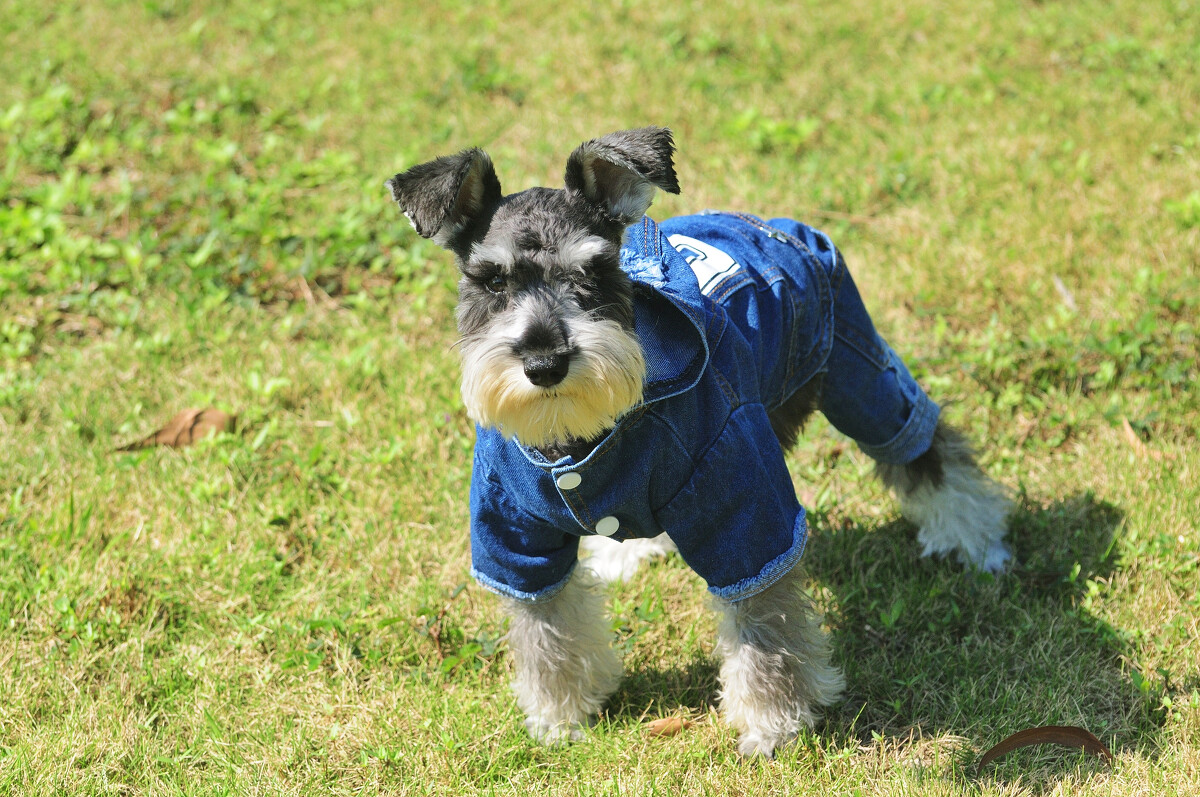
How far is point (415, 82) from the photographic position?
7.94 metres

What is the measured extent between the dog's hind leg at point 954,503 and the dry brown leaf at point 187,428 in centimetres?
314

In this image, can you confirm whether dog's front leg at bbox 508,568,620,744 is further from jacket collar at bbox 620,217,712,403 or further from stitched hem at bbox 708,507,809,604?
jacket collar at bbox 620,217,712,403

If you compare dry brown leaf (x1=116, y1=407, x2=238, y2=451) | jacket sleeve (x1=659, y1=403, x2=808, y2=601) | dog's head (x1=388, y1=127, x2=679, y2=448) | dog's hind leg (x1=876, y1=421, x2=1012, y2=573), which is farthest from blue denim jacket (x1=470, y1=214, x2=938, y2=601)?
dry brown leaf (x1=116, y1=407, x2=238, y2=451)

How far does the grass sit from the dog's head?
1394 millimetres

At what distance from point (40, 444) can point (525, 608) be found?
2913 millimetres

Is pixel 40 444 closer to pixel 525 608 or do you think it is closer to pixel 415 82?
pixel 525 608

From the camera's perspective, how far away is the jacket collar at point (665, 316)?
3.06 meters

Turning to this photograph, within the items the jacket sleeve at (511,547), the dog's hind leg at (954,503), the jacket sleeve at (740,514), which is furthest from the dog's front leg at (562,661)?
the dog's hind leg at (954,503)

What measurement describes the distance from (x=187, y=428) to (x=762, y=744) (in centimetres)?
317

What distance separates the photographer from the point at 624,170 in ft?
10.3

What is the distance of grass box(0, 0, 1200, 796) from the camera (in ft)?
11.9

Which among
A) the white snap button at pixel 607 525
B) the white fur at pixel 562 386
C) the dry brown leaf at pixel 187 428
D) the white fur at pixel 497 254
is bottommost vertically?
the dry brown leaf at pixel 187 428

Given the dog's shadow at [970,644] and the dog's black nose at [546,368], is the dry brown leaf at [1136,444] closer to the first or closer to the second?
the dog's shadow at [970,644]

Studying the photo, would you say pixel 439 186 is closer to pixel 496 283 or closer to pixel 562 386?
pixel 496 283
